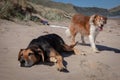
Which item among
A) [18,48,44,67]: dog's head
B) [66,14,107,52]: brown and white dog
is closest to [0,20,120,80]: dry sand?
[18,48,44,67]: dog's head

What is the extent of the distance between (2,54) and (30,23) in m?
6.54

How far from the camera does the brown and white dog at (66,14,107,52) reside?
978cm

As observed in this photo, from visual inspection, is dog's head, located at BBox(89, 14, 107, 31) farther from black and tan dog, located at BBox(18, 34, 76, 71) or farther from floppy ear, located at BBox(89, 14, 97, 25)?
black and tan dog, located at BBox(18, 34, 76, 71)

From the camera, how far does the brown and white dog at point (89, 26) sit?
9.78 m

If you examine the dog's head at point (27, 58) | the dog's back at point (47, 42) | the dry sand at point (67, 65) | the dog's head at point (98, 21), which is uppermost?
the dog's head at point (98, 21)

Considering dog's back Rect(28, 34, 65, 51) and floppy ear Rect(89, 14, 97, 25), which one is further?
floppy ear Rect(89, 14, 97, 25)

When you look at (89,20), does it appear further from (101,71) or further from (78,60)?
(101,71)

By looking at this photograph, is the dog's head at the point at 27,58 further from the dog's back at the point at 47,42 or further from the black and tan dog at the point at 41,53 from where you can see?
the dog's back at the point at 47,42

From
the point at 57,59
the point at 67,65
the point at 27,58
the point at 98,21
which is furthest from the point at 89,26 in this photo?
the point at 27,58

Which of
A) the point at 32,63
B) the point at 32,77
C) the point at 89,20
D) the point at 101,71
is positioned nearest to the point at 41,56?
the point at 32,63

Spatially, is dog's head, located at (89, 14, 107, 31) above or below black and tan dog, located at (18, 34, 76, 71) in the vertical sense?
above

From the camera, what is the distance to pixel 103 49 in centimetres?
1007

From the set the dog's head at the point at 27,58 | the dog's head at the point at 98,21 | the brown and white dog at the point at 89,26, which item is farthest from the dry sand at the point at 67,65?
the dog's head at the point at 98,21

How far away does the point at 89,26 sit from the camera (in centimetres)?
1016
